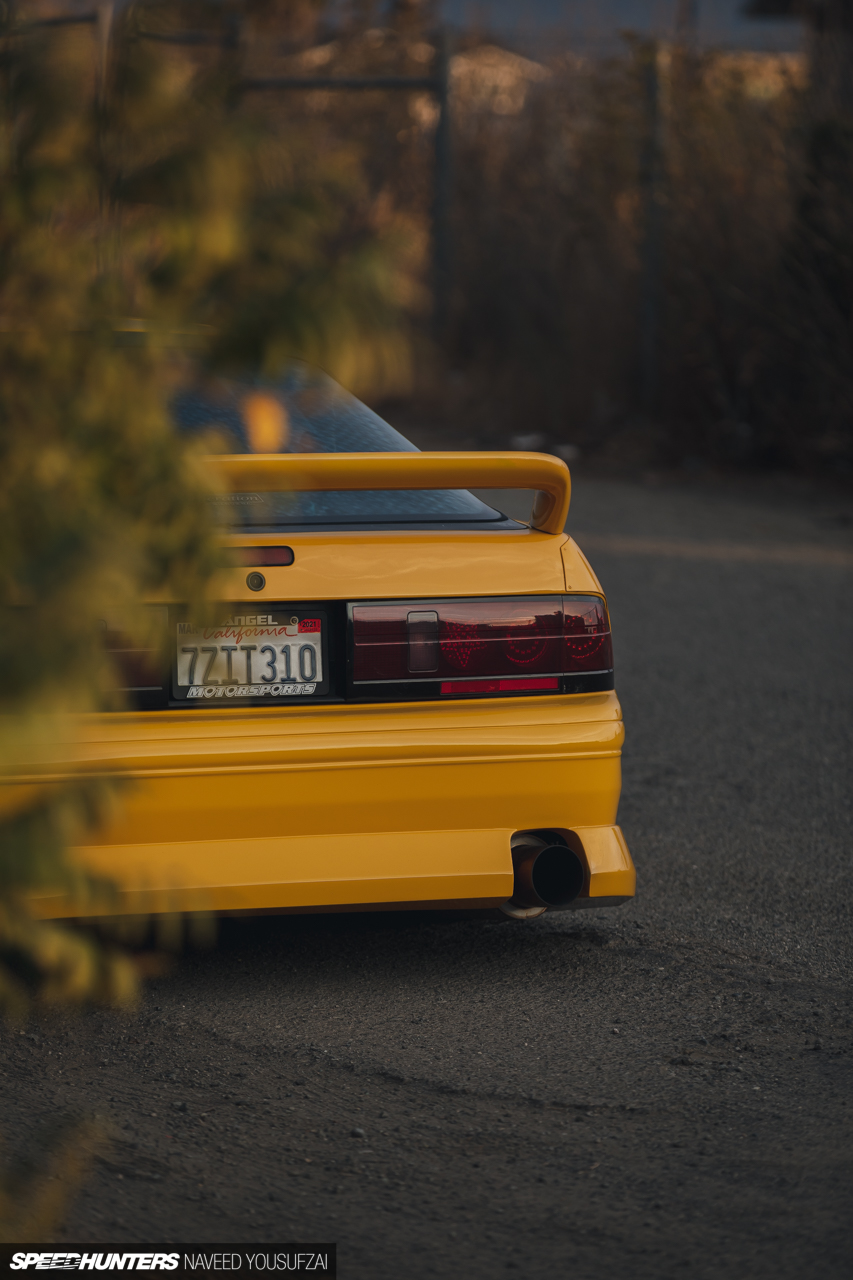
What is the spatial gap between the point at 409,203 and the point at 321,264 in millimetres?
20748

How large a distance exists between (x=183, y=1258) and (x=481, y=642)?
1.63 meters

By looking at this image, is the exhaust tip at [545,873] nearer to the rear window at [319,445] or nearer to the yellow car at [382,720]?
the yellow car at [382,720]

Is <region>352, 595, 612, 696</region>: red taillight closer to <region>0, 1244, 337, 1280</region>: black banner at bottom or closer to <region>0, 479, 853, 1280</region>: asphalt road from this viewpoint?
<region>0, 479, 853, 1280</region>: asphalt road

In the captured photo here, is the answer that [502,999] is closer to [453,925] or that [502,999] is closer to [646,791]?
[453,925]

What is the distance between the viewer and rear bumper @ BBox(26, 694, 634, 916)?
11.1 feet

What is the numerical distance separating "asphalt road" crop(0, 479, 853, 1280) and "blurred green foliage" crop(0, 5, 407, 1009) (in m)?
1.19

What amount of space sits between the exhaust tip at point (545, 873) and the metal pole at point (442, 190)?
1521cm

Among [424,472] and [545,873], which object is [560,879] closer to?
[545,873]

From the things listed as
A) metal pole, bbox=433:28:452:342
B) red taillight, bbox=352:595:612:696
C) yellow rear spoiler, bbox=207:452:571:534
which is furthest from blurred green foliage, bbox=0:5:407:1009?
metal pole, bbox=433:28:452:342

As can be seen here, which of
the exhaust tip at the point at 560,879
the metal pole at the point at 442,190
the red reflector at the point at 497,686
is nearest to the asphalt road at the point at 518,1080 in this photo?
the exhaust tip at the point at 560,879

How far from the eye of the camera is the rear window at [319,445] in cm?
366

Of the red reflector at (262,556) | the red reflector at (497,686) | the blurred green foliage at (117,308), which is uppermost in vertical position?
the blurred green foliage at (117,308)

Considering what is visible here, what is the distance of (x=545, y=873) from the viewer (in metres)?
3.69

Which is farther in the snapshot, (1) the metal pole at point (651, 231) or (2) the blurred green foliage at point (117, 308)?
(1) the metal pole at point (651, 231)
